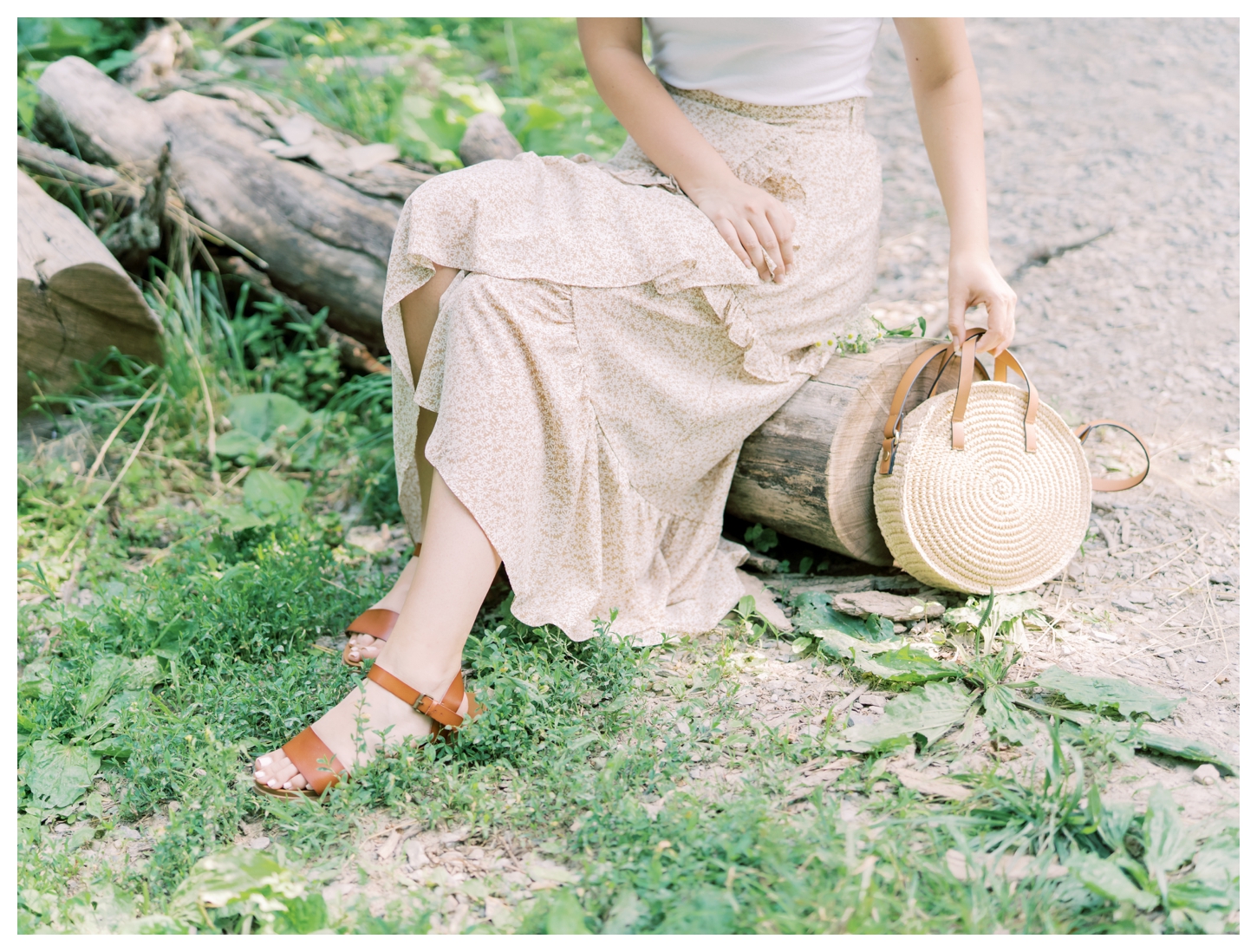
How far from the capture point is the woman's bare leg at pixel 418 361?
186 centimetres

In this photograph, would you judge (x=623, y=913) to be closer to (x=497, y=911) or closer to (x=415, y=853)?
(x=497, y=911)

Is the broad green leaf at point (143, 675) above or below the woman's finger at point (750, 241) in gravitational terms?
below

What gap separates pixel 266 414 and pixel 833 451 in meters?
1.86

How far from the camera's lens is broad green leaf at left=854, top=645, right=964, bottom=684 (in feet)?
5.98

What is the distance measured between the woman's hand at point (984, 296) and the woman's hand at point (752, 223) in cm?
36

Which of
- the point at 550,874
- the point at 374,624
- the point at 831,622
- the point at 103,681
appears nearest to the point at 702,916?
the point at 550,874

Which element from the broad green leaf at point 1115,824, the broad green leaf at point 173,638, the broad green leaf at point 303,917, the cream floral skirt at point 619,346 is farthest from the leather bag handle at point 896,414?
the broad green leaf at point 173,638

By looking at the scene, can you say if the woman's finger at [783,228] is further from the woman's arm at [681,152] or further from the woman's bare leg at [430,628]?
the woman's bare leg at [430,628]

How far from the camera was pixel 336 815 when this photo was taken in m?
1.56

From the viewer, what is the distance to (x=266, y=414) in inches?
116
